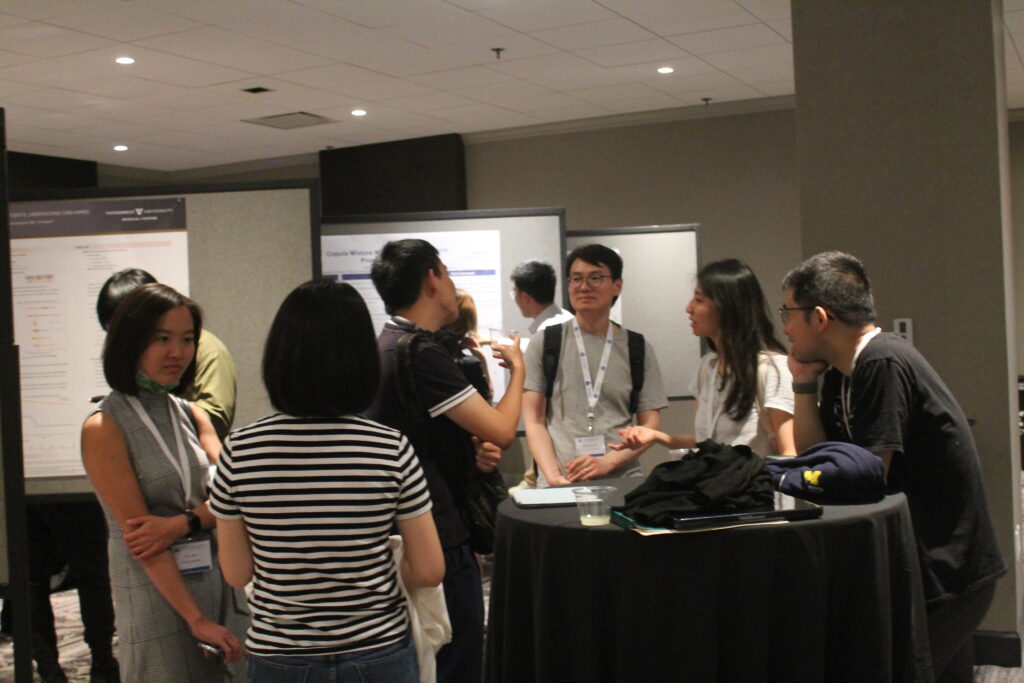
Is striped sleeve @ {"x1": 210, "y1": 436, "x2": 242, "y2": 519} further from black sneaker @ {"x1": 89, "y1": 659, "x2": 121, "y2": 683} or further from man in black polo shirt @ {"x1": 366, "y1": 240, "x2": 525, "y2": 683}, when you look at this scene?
black sneaker @ {"x1": 89, "y1": 659, "x2": 121, "y2": 683}

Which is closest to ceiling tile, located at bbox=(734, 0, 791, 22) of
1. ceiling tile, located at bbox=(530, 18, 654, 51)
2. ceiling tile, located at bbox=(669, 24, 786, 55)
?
ceiling tile, located at bbox=(669, 24, 786, 55)

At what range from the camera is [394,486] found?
1742 mm

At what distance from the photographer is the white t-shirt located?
281cm

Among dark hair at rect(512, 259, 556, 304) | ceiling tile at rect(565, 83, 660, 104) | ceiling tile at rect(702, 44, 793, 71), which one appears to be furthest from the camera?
ceiling tile at rect(565, 83, 660, 104)

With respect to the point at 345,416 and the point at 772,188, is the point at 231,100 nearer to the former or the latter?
the point at 772,188

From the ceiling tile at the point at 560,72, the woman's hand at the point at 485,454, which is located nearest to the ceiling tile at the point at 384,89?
the ceiling tile at the point at 560,72

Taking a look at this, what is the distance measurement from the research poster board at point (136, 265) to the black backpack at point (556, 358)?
2.79ft

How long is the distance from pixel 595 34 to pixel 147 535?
4982 mm

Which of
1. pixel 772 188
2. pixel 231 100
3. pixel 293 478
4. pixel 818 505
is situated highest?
pixel 231 100

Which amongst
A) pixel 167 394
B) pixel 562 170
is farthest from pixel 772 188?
pixel 167 394

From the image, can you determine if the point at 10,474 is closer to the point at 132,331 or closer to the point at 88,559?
the point at 132,331

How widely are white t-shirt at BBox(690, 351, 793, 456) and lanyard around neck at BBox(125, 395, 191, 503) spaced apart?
4.44ft

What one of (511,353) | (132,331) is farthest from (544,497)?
(132,331)

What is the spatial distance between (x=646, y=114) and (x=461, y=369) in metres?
6.99
